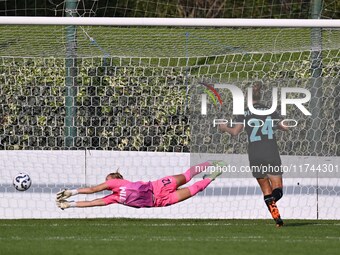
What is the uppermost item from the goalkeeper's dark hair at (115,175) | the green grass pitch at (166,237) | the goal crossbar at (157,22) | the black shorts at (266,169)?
the goal crossbar at (157,22)

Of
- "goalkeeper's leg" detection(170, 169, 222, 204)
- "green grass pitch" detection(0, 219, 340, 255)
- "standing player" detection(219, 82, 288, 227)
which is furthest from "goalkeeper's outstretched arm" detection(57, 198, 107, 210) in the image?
"standing player" detection(219, 82, 288, 227)

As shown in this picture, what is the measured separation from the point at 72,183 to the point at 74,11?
2483mm

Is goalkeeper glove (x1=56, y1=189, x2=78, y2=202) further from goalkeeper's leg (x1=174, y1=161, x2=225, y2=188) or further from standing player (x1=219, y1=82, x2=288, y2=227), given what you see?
standing player (x1=219, y1=82, x2=288, y2=227)

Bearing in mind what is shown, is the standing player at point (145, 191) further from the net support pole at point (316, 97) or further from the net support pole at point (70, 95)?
the net support pole at point (316, 97)

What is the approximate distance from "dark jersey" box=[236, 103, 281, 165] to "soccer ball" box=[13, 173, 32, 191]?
129 inches

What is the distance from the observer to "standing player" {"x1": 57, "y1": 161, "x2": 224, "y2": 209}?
47.7 ft

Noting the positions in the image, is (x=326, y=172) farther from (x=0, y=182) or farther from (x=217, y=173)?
(x=0, y=182)

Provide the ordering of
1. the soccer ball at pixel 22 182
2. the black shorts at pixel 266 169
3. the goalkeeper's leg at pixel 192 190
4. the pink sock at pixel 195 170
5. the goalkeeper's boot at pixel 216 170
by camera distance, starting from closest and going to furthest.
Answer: the black shorts at pixel 266 169, the goalkeeper's leg at pixel 192 190, the goalkeeper's boot at pixel 216 170, the pink sock at pixel 195 170, the soccer ball at pixel 22 182

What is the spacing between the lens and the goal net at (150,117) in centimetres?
1570

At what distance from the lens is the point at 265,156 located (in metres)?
14.3

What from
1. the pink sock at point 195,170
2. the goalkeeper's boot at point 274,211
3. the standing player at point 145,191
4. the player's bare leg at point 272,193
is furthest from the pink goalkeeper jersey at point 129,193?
the goalkeeper's boot at point 274,211

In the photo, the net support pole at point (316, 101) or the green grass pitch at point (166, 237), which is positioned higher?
the net support pole at point (316, 101)

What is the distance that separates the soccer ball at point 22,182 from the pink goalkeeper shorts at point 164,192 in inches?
78.4

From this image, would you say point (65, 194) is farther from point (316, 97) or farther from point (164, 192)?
point (316, 97)
